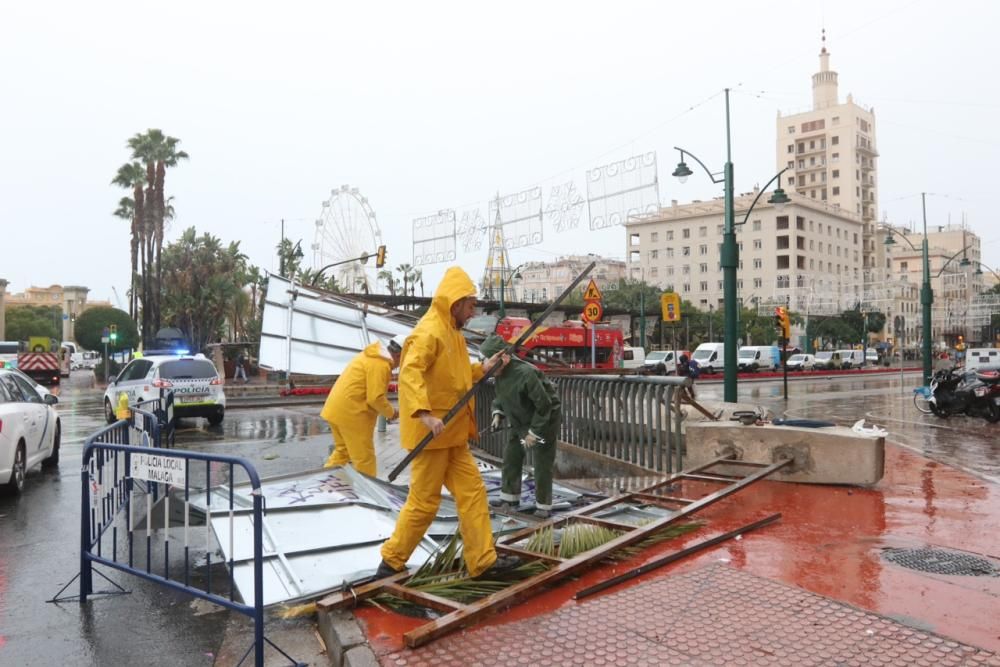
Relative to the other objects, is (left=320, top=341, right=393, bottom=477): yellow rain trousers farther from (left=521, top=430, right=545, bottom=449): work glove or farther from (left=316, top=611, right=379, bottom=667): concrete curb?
(left=316, top=611, right=379, bottom=667): concrete curb

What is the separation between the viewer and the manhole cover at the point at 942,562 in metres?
4.76

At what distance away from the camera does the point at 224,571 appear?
506 cm

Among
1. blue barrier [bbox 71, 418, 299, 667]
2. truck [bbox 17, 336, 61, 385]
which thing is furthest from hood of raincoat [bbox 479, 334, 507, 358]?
truck [bbox 17, 336, 61, 385]

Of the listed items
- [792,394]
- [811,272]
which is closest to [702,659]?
[792,394]

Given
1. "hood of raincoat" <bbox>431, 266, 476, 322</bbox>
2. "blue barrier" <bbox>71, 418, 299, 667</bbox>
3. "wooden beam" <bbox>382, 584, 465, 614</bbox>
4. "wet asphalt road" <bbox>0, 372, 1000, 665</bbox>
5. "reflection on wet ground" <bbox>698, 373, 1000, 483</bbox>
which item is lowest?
"wet asphalt road" <bbox>0, 372, 1000, 665</bbox>

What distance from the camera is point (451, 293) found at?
456 cm

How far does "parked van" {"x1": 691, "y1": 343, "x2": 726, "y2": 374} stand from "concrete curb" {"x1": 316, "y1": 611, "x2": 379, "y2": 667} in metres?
43.1

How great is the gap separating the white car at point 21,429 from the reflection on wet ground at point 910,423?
35.1 ft

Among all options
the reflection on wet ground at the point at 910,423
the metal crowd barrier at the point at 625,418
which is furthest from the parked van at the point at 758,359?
the metal crowd barrier at the point at 625,418

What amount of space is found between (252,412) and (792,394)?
17.7m

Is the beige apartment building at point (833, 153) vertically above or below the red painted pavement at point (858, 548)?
above

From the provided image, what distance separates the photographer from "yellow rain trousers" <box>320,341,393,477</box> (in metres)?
6.58

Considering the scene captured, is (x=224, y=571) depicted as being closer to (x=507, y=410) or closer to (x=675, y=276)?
(x=507, y=410)

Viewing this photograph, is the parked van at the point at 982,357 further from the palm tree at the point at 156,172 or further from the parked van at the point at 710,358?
the palm tree at the point at 156,172
